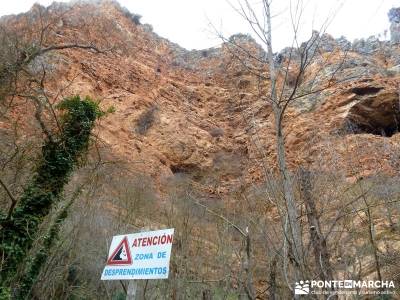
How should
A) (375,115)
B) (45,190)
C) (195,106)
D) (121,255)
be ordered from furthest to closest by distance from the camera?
(195,106)
(375,115)
(45,190)
(121,255)

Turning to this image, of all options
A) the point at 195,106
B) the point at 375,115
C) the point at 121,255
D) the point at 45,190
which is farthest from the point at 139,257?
the point at 195,106

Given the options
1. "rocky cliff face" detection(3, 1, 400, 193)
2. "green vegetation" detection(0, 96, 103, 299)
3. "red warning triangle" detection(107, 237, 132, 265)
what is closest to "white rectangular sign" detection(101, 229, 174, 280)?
"red warning triangle" detection(107, 237, 132, 265)

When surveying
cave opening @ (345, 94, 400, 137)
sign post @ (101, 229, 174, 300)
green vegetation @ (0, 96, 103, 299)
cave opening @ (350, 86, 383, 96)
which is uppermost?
cave opening @ (350, 86, 383, 96)

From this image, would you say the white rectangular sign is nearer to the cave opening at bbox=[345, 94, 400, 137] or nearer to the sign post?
the sign post

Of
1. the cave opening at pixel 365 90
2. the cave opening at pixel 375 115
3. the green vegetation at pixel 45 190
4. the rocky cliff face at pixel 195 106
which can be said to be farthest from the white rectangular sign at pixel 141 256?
the cave opening at pixel 365 90

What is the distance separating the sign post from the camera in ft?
11.7

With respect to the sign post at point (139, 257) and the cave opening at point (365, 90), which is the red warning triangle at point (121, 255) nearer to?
the sign post at point (139, 257)

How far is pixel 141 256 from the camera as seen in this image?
3.78 meters

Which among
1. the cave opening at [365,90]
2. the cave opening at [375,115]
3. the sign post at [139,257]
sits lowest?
the sign post at [139,257]

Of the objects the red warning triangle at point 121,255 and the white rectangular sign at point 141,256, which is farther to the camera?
the red warning triangle at point 121,255

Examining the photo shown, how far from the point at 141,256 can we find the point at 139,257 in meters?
0.03

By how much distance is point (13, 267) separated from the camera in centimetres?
654

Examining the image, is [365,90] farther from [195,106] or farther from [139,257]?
[139,257]

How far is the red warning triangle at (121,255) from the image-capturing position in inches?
154
